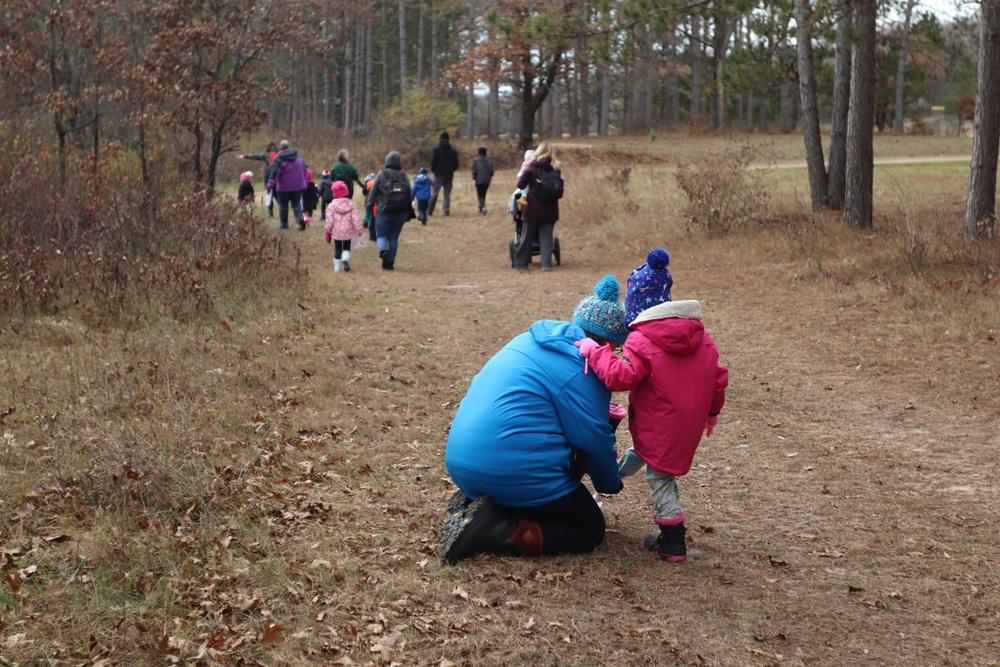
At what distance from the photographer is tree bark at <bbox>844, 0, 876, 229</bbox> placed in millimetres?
16516

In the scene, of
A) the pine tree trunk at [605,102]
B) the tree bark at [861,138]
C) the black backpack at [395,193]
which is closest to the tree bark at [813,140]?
the tree bark at [861,138]

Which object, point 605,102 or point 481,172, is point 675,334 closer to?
point 481,172

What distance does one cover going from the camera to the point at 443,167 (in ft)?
81.2

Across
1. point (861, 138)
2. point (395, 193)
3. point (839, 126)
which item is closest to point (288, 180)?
point (395, 193)

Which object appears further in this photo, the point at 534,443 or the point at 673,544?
the point at 673,544

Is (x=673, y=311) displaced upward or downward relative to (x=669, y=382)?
upward

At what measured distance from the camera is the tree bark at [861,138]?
1652 centimetres

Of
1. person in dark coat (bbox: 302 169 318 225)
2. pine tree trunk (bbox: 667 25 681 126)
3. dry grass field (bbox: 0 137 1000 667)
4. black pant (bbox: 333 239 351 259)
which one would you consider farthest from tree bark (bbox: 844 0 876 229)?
pine tree trunk (bbox: 667 25 681 126)

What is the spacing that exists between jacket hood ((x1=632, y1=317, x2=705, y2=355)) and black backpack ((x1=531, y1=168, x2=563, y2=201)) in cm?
1048

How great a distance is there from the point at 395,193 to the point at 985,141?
27.8 feet

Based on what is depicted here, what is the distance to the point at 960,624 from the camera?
4664mm

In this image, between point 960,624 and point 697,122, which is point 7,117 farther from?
point 697,122

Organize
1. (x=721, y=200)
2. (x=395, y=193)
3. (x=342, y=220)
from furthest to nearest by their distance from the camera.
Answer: (x=721, y=200) → (x=395, y=193) → (x=342, y=220)

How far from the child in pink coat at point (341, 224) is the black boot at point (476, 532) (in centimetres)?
1110
